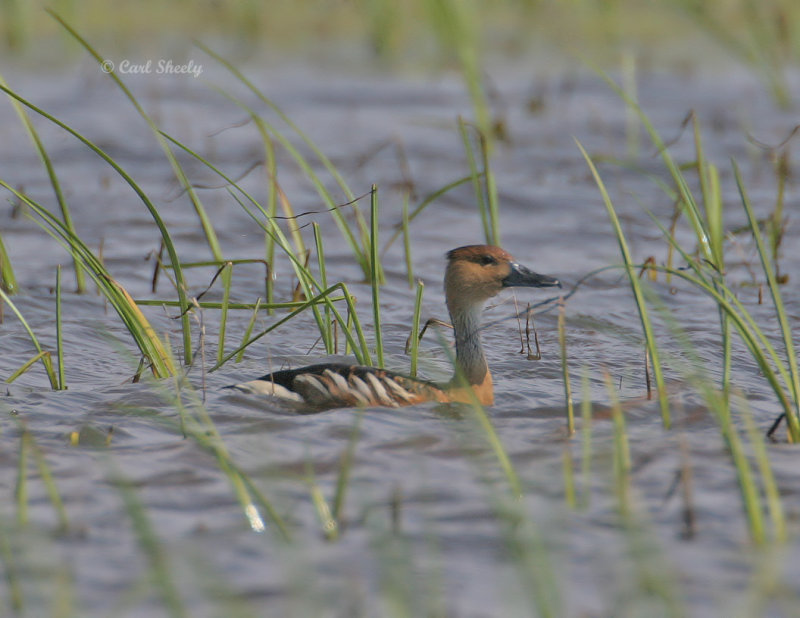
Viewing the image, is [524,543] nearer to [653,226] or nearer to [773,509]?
[773,509]

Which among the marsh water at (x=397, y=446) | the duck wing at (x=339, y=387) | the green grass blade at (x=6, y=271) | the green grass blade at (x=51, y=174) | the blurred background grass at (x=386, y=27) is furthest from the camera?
the blurred background grass at (x=386, y=27)

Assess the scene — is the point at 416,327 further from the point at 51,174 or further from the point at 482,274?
the point at 51,174

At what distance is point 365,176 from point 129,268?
3.06 m

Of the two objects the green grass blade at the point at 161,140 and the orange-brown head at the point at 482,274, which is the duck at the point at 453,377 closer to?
the orange-brown head at the point at 482,274

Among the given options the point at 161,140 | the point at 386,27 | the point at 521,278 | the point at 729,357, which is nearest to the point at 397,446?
the point at 729,357

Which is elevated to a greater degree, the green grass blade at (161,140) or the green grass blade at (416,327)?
the green grass blade at (161,140)

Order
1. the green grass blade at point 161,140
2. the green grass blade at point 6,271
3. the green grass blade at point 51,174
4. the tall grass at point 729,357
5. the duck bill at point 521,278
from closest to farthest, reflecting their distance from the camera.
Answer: the tall grass at point 729,357, the green grass blade at point 161,140, the green grass blade at point 51,174, the green grass blade at point 6,271, the duck bill at point 521,278

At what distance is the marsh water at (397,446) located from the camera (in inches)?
126

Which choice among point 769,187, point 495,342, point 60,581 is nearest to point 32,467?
point 60,581

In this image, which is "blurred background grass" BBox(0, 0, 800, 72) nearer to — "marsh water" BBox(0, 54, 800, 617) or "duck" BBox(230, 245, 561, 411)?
"marsh water" BBox(0, 54, 800, 617)

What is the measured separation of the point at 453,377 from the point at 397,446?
0.80m

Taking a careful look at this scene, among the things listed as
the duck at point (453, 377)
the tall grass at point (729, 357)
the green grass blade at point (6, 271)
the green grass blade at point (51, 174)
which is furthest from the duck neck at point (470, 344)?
the green grass blade at point (6, 271)

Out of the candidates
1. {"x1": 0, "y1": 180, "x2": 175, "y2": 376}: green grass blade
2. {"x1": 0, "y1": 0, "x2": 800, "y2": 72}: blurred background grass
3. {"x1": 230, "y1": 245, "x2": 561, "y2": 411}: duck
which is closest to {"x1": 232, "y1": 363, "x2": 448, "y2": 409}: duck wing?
{"x1": 230, "y1": 245, "x2": 561, "y2": 411}: duck

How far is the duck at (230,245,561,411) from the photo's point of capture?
482cm
